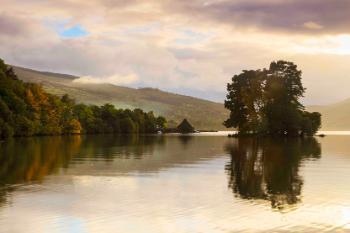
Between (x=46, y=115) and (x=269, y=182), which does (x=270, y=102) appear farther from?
(x=269, y=182)

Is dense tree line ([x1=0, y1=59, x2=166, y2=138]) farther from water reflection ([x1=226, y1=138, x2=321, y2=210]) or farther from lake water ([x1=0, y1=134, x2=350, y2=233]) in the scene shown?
lake water ([x1=0, y1=134, x2=350, y2=233])

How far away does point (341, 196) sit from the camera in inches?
918

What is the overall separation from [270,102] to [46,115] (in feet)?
164

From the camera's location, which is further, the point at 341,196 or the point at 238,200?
the point at 341,196

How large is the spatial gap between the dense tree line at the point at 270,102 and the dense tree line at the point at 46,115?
4148 centimetres

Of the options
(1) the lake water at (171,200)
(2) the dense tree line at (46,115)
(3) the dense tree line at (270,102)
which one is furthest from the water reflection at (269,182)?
(3) the dense tree line at (270,102)

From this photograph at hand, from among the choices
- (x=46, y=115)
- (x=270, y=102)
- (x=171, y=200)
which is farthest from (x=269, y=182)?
(x=46, y=115)

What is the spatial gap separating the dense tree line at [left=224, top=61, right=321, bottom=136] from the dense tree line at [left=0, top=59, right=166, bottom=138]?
41.5 metres

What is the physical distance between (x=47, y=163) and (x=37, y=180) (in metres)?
11.5

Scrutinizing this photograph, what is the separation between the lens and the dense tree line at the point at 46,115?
100688 millimetres

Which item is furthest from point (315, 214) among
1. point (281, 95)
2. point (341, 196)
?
point (281, 95)

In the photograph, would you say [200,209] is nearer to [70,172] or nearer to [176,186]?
[176,186]

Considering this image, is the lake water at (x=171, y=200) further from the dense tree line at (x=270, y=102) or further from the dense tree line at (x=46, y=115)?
the dense tree line at (x=270, y=102)

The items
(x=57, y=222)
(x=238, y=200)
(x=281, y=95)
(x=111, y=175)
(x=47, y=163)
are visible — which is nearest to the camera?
(x=57, y=222)
